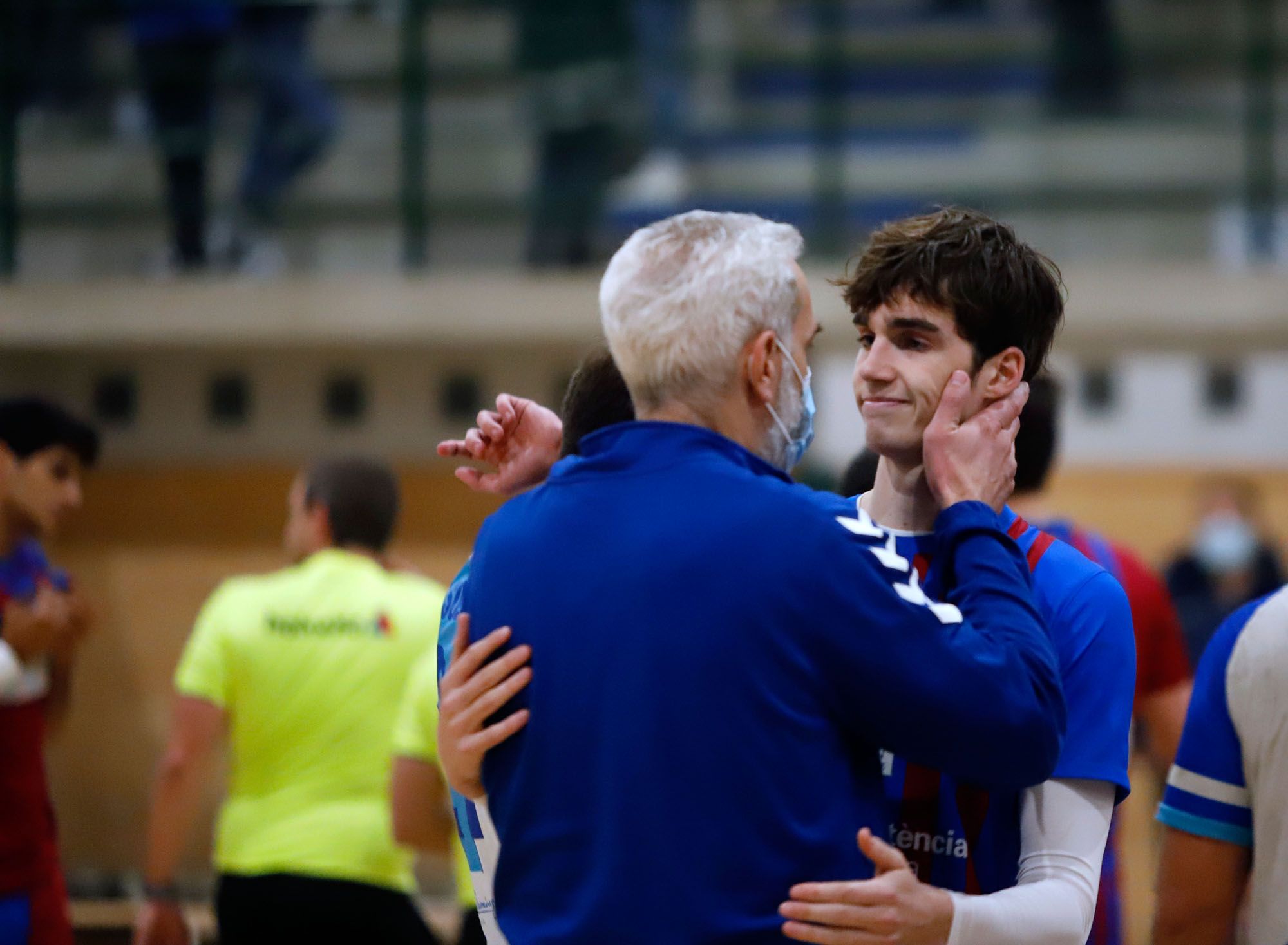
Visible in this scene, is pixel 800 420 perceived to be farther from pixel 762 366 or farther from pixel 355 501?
pixel 355 501

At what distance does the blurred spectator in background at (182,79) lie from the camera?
856 centimetres

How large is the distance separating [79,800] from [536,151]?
4.39 meters

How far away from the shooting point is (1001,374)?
1835mm

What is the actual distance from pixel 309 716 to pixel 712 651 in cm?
287

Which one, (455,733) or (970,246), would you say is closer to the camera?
(455,733)

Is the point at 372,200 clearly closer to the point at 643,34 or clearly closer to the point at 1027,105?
the point at 643,34

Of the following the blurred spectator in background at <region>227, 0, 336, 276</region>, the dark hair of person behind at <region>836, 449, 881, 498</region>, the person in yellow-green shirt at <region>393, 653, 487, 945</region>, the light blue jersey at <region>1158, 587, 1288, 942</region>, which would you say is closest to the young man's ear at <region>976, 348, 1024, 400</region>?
the light blue jersey at <region>1158, 587, 1288, 942</region>

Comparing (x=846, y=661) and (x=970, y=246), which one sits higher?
(x=970, y=246)

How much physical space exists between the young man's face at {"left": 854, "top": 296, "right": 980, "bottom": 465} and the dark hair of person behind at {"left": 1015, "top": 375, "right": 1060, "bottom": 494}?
4.30 ft

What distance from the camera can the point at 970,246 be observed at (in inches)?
72.8

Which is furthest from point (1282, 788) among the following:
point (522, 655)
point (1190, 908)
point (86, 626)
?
point (86, 626)

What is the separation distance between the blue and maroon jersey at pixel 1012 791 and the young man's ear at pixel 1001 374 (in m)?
0.24

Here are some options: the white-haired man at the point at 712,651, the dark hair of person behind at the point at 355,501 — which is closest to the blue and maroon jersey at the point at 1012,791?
the white-haired man at the point at 712,651

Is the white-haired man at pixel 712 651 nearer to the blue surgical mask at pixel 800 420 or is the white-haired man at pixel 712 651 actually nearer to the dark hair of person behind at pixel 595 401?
the blue surgical mask at pixel 800 420
